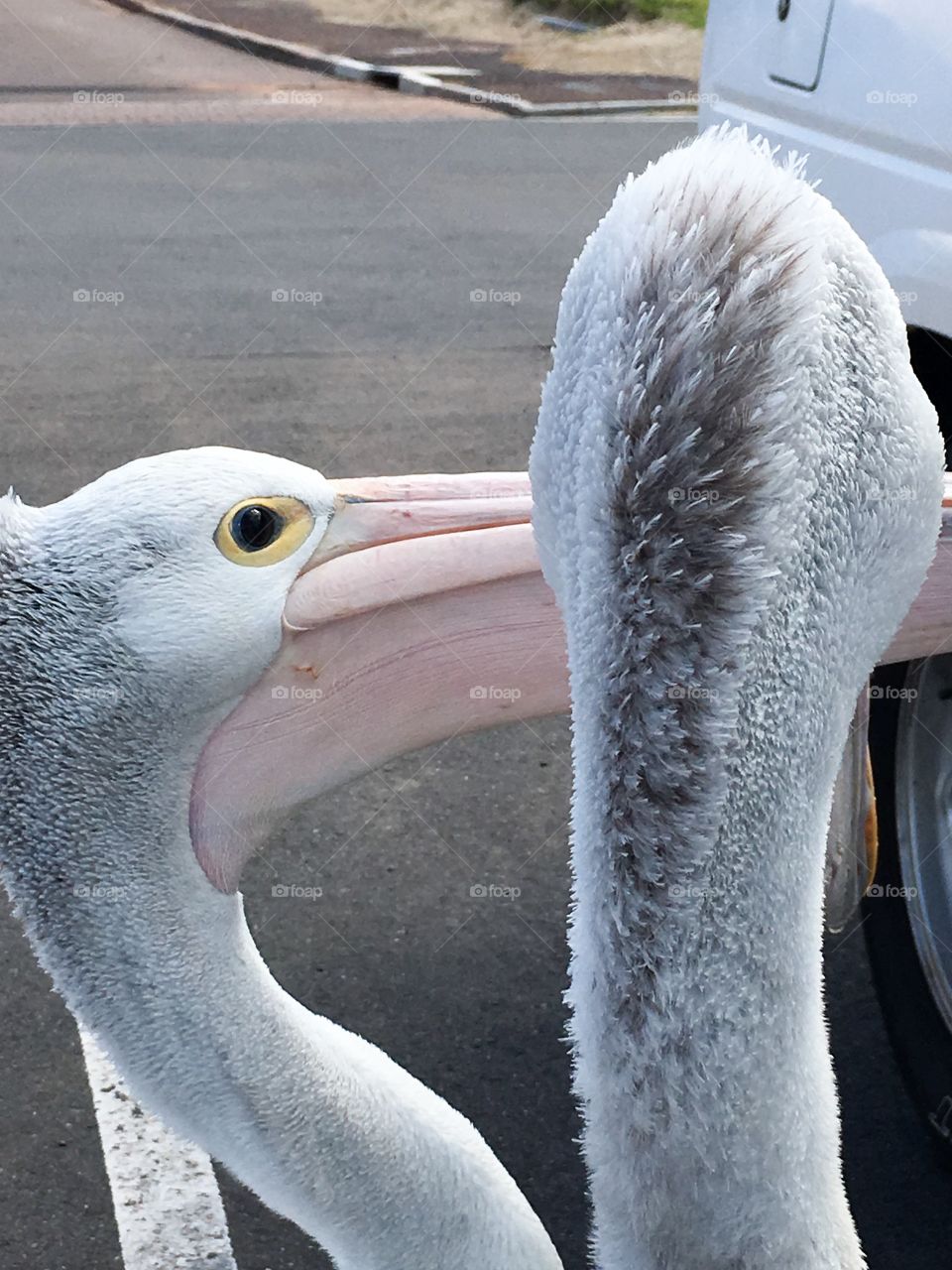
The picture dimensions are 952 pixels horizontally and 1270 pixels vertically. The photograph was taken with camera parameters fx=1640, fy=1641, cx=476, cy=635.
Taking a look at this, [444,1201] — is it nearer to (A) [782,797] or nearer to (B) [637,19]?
(A) [782,797]

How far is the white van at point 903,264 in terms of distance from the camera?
9.59 ft

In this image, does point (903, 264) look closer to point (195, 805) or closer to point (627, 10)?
point (195, 805)

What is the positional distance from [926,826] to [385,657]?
1587 mm

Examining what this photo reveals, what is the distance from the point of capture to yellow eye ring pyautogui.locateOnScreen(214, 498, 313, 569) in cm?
194

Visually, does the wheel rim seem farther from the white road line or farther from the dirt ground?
the dirt ground

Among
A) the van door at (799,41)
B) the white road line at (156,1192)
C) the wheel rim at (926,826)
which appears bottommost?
the white road line at (156,1192)

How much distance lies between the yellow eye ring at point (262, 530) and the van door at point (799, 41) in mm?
1750

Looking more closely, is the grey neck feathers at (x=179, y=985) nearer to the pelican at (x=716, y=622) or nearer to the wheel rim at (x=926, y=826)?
the pelican at (x=716, y=622)

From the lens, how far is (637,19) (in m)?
20.0

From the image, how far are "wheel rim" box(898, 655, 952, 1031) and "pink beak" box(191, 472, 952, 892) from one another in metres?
1.31

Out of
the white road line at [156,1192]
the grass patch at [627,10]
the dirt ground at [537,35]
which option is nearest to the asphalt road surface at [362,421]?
the white road line at [156,1192]

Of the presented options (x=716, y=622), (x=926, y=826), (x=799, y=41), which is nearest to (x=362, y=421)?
(x=799, y=41)

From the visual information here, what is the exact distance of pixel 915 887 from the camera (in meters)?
3.13

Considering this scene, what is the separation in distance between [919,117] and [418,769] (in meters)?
2.36
